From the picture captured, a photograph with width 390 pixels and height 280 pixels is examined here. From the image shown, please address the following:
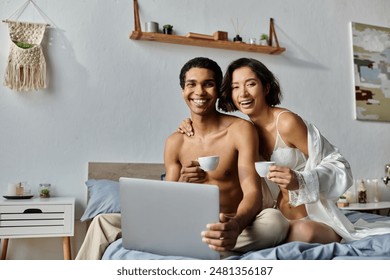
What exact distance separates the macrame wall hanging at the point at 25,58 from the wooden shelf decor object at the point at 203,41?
0.48 metres

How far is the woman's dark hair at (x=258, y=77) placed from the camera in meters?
1.27

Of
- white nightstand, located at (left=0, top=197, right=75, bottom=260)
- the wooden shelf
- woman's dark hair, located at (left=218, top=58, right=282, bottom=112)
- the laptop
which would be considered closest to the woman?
woman's dark hair, located at (left=218, top=58, right=282, bottom=112)

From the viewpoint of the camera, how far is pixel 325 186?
1110mm

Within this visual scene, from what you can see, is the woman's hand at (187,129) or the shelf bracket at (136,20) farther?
the shelf bracket at (136,20)

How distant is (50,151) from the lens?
2.07 m

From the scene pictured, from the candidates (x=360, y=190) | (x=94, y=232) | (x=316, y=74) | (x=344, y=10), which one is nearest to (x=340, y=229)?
(x=94, y=232)

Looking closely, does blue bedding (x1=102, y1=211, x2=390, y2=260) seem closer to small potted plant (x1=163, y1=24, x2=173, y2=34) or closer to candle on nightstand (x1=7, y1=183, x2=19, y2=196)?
candle on nightstand (x1=7, y1=183, x2=19, y2=196)

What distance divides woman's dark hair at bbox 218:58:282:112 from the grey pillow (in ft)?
2.39

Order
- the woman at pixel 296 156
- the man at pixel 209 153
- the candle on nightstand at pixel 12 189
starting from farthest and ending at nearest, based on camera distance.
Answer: the candle on nightstand at pixel 12 189 < the man at pixel 209 153 < the woman at pixel 296 156

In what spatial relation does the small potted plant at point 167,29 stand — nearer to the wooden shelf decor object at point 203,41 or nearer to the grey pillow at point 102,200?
the wooden shelf decor object at point 203,41

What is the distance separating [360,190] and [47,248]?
6.19 feet

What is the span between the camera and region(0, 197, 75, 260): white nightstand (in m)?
1.72

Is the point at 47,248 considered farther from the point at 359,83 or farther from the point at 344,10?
the point at 344,10

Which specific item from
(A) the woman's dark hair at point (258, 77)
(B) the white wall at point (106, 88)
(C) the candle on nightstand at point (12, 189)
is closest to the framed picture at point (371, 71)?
(B) the white wall at point (106, 88)
